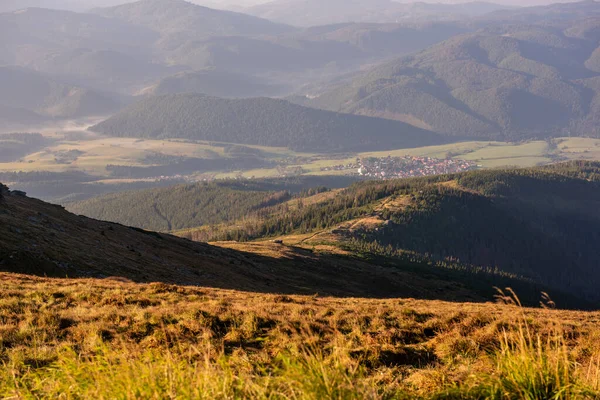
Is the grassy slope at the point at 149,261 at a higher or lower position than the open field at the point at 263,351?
lower

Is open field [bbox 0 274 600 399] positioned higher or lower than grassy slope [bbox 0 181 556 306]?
higher

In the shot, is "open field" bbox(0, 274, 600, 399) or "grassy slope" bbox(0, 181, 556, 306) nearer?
"open field" bbox(0, 274, 600, 399)

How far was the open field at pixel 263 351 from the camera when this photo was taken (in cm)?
786

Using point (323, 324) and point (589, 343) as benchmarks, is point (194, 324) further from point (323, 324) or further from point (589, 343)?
point (589, 343)

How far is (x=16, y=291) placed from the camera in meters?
21.6

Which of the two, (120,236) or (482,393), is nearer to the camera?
(482,393)

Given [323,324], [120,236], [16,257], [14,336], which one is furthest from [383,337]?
[120,236]

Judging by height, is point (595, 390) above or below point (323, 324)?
above

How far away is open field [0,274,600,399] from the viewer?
25.8 feet

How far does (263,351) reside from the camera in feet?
46.3

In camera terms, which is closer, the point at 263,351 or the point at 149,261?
the point at 263,351

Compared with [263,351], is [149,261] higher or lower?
lower

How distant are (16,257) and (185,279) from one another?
14.9m

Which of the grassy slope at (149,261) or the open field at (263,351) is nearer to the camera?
the open field at (263,351)
